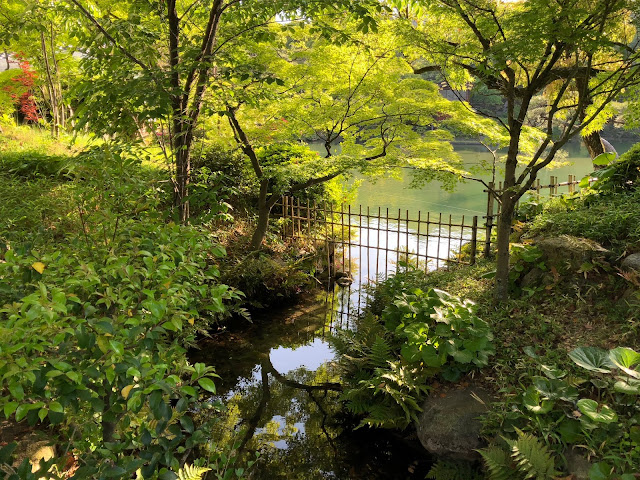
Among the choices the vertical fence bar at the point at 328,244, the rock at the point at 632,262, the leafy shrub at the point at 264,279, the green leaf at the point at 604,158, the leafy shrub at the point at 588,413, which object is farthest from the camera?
the vertical fence bar at the point at 328,244

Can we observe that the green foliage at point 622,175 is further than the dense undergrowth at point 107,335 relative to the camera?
Yes

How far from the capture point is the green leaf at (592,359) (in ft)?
10.4

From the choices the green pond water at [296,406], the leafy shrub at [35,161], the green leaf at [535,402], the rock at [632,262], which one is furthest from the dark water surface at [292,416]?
the leafy shrub at [35,161]

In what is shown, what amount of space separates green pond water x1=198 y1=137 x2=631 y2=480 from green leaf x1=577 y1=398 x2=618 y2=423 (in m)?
1.53

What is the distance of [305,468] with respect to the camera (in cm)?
399

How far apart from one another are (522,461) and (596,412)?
0.57m

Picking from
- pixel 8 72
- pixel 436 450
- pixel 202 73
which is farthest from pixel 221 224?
pixel 8 72

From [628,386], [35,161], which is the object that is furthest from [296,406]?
[35,161]

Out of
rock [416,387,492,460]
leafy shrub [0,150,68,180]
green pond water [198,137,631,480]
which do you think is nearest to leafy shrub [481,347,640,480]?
rock [416,387,492,460]

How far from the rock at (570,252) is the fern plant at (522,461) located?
2.15m

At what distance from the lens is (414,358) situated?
4.09m

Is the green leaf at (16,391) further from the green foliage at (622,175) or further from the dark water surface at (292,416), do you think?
the green foliage at (622,175)

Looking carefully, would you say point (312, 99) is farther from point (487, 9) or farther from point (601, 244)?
point (601, 244)

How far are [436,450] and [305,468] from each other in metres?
1.12
